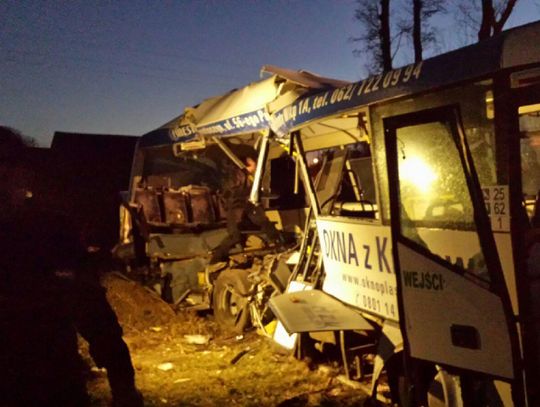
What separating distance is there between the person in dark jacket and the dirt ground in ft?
11.3

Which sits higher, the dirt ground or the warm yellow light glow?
the warm yellow light glow

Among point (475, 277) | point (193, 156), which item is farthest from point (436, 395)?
point (193, 156)

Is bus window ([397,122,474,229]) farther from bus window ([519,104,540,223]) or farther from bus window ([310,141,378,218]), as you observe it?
bus window ([519,104,540,223])

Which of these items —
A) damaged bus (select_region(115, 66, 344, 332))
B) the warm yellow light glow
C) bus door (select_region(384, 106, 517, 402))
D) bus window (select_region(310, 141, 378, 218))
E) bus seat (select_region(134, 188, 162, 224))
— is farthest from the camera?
bus seat (select_region(134, 188, 162, 224))

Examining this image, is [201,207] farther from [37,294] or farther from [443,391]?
[37,294]

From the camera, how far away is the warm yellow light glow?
3578 mm

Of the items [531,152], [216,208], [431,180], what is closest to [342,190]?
[531,152]

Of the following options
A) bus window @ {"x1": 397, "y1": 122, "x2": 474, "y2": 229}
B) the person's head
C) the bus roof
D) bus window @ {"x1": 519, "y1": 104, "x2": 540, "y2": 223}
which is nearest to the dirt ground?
bus window @ {"x1": 397, "y1": 122, "x2": 474, "y2": 229}

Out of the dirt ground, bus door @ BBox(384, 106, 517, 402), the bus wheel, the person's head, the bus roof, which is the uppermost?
the bus roof

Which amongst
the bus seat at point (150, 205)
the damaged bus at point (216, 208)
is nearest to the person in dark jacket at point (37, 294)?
the damaged bus at point (216, 208)

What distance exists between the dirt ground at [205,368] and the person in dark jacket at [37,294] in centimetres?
344

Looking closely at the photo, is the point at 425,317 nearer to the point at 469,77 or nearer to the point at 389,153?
the point at 389,153

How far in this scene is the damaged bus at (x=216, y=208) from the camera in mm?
8586

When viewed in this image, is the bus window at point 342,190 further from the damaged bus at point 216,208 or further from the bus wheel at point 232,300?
the bus wheel at point 232,300
